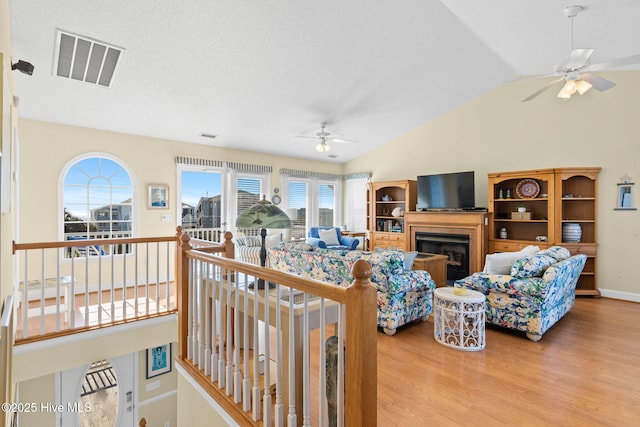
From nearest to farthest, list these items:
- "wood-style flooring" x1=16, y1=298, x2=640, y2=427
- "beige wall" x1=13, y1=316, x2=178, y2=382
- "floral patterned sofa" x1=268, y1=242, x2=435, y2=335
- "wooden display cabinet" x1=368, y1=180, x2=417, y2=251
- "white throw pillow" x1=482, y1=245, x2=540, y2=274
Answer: "wood-style flooring" x1=16, y1=298, x2=640, y2=427
"beige wall" x1=13, y1=316, x2=178, y2=382
"floral patterned sofa" x1=268, y1=242, x2=435, y2=335
"white throw pillow" x1=482, y1=245, x2=540, y2=274
"wooden display cabinet" x1=368, y1=180, x2=417, y2=251

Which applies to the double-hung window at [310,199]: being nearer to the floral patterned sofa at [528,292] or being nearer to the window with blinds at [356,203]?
the window with blinds at [356,203]

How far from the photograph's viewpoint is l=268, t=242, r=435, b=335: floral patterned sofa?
3.36 metres

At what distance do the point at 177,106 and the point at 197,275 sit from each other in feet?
9.93

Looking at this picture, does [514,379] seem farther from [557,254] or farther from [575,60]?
[575,60]

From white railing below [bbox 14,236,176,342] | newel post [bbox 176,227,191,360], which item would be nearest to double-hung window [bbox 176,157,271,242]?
white railing below [bbox 14,236,176,342]

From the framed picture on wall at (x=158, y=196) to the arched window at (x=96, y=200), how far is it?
0.27 m

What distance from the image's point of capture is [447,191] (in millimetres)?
6164

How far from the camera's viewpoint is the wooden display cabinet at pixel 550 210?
498cm

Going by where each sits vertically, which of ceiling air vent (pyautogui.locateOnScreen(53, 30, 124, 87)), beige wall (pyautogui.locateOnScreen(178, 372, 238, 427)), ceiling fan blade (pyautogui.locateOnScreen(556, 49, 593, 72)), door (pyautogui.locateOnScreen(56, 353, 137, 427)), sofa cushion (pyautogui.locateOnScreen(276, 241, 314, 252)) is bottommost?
door (pyautogui.locateOnScreen(56, 353, 137, 427))

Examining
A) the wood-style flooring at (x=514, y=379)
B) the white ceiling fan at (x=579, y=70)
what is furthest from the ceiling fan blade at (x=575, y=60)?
the wood-style flooring at (x=514, y=379)

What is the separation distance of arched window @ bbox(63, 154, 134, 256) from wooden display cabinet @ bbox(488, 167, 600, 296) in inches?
249

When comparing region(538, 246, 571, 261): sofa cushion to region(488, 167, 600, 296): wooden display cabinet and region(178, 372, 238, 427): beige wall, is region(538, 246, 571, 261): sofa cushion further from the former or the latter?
region(178, 372, 238, 427): beige wall

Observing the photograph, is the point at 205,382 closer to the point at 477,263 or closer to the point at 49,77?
the point at 49,77

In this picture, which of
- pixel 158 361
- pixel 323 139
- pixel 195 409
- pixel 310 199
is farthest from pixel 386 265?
pixel 310 199
